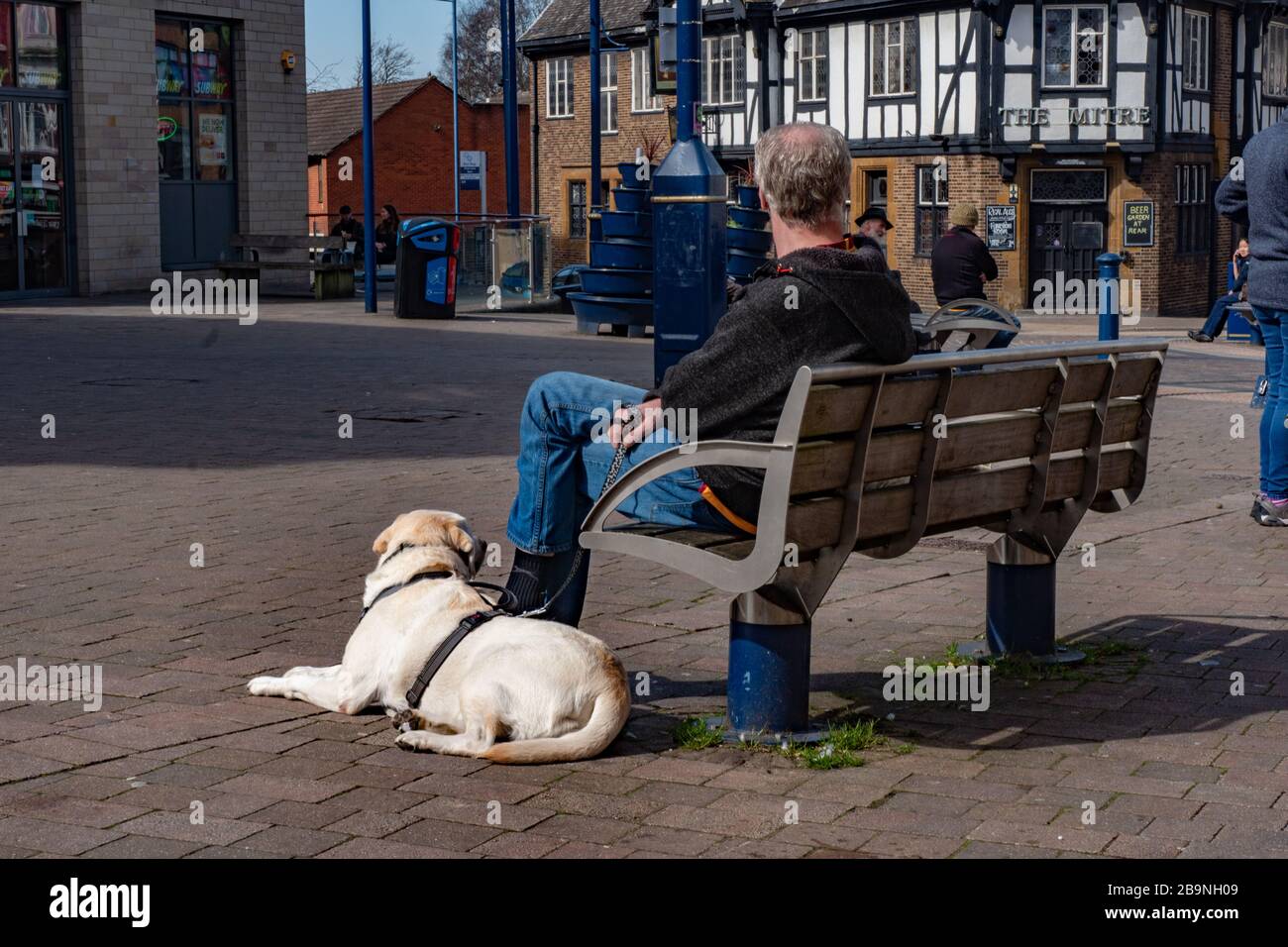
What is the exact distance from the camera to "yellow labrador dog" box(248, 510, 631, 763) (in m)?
4.50

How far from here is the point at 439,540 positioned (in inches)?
201

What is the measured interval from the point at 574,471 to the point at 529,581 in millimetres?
358

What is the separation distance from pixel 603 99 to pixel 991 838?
157 ft

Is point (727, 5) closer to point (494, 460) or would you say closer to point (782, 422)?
point (494, 460)

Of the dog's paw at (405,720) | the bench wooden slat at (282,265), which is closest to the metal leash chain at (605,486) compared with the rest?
the dog's paw at (405,720)

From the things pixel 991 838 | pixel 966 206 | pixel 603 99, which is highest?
pixel 603 99

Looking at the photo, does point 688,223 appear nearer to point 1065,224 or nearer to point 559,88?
point 1065,224

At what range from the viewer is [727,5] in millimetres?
43438

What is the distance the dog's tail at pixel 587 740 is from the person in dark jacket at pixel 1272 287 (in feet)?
16.1

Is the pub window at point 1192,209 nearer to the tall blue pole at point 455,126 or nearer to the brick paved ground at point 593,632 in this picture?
the tall blue pole at point 455,126

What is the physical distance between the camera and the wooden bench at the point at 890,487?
173 inches

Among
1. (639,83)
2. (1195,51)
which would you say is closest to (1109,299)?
(1195,51)
